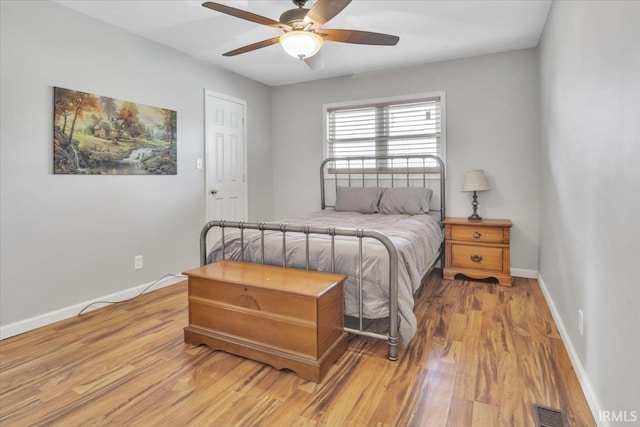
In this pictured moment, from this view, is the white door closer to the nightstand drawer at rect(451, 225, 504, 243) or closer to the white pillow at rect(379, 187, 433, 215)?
the white pillow at rect(379, 187, 433, 215)

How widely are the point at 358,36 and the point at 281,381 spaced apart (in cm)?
218

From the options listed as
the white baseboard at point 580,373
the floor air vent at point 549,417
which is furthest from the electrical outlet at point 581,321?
the floor air vent at point 549,417

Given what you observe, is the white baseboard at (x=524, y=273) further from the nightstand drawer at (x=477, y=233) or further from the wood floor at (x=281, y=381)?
the wood floor at (x=281, y=381)

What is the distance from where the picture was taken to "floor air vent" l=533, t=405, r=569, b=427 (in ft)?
5.02

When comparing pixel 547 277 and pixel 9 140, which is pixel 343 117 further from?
pixel 9 140

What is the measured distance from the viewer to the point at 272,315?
2.00 metres

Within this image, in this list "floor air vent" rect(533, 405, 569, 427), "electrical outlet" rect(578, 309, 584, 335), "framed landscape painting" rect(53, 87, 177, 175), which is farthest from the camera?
"framed landscape painting" rect(53, 87, 177, 175)

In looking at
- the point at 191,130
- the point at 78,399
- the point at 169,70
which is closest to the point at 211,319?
the point at 78,399

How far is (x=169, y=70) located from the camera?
3619 mm

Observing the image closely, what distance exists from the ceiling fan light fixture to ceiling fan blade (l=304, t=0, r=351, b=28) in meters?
0.07

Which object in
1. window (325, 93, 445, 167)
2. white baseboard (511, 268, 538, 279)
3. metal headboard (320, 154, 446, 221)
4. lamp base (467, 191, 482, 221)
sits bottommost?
white baseboard (511, 268, 538, 279)

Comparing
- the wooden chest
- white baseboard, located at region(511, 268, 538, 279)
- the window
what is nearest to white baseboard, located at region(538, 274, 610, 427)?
white baseboard, located at region(511, 268, 538, 279)

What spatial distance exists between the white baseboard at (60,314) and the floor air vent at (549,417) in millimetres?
3231

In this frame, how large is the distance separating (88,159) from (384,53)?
305cm
